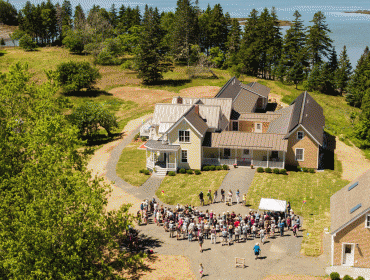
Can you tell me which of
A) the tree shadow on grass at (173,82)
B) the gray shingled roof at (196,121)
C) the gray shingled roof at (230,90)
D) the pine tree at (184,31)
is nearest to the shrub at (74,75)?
the tree shadow on grass at (173,82)

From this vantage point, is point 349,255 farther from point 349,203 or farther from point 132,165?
point 132,165

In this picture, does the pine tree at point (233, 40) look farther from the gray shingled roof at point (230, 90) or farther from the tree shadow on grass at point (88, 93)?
the gray shingled roof at point (230, 90)

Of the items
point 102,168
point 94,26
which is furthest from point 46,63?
point 102,168

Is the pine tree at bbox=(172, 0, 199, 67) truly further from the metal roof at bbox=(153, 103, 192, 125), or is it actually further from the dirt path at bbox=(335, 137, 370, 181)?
the dirt path at bbox=(335, 137, 370, 181)

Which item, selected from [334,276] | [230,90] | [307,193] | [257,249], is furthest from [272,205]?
[230,90]

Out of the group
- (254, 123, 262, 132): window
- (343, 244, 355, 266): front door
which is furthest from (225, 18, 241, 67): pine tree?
(343, 244, 355, 266): front door

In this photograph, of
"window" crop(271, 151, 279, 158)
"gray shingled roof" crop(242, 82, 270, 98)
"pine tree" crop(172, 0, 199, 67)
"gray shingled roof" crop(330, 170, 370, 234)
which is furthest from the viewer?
"pine tree" crop(172, 0, 199, 67)
